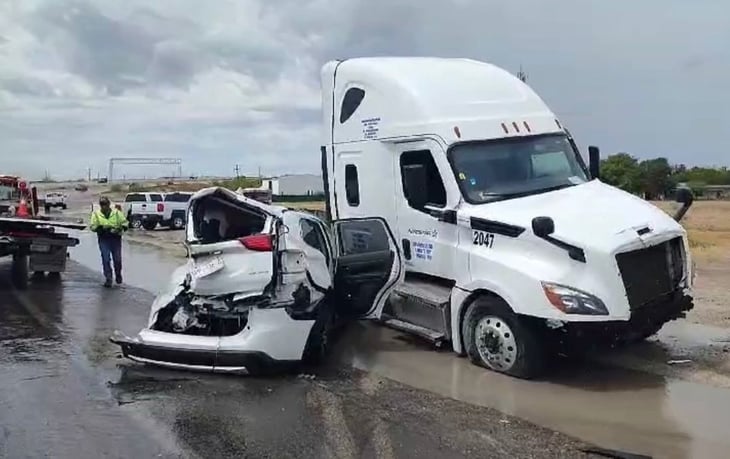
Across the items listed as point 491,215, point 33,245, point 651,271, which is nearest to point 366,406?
point 491,215

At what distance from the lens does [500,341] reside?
26.1ft

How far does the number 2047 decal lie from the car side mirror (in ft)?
2.12

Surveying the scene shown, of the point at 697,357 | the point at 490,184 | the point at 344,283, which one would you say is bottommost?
the point at 697,357

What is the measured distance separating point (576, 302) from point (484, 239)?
1296mm

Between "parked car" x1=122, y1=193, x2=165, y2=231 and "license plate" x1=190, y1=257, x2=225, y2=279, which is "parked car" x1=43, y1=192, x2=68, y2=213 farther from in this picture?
"license plate" x1=190, y1=257, x2=225, y2=279

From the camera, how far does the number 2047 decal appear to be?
322 inches

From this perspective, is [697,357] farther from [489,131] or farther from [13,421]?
[13,421]

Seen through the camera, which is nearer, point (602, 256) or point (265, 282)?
point (602, 256)

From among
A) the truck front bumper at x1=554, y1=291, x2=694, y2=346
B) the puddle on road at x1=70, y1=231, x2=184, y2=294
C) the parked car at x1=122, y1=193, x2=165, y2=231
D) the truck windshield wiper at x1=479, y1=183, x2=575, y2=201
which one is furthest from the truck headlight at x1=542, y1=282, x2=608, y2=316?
the parked car at x1=122, y1=193, x2=165, y2=231

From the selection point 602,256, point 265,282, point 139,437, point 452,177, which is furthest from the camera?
point 452,177

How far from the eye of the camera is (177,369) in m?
8.03

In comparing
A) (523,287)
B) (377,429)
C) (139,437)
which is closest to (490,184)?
(523,287)

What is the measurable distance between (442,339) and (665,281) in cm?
236

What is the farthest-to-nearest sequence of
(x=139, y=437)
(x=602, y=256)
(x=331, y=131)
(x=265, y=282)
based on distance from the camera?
(x=331, y=131) → (x=265, y=282) → (x=602, y=256) → (x=139, y=437)
